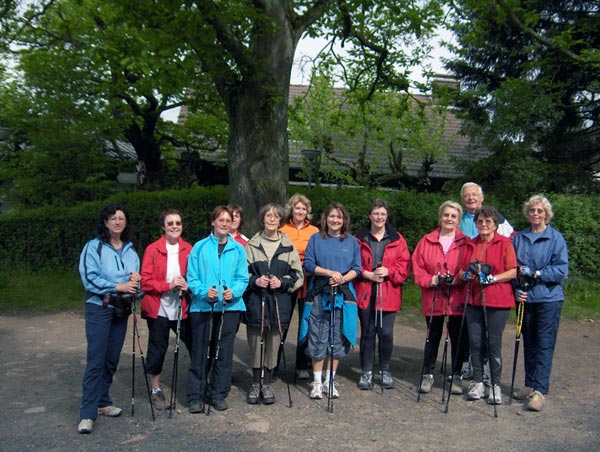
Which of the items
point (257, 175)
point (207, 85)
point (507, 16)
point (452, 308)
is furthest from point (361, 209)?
point (452, 308)

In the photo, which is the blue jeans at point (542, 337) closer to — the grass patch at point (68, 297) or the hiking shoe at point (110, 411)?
the hiking shoe at point (110, 411)

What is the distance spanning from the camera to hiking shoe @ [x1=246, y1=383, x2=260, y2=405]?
573cm

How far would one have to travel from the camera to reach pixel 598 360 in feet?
24.4

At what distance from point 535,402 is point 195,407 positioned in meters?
3.02

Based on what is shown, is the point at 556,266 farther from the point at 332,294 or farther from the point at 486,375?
the point at 332,294

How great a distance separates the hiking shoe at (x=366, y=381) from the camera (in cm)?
617

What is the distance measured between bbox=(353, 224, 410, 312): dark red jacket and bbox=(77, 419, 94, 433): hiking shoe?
2684mm

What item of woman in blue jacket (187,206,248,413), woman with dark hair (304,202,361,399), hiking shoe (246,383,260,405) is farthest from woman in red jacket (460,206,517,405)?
woman in blue jacket (187,206,248,413)

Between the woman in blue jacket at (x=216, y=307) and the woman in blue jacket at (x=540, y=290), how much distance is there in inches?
101

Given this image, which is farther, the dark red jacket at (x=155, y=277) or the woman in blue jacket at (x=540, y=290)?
the woman in blue jacket at (x=540, y=290)

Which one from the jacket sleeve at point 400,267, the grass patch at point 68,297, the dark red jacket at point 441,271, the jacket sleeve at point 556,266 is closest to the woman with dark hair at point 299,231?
the jacket sleeve at point 400,267

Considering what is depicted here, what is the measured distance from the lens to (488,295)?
224 inches

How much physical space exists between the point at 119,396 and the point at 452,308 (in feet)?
10.8

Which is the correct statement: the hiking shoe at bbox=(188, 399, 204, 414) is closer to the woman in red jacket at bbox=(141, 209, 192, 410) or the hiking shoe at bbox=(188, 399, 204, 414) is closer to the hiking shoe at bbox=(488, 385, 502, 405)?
the woman in red jacket at bbox=(141, 209, 192, 410)
